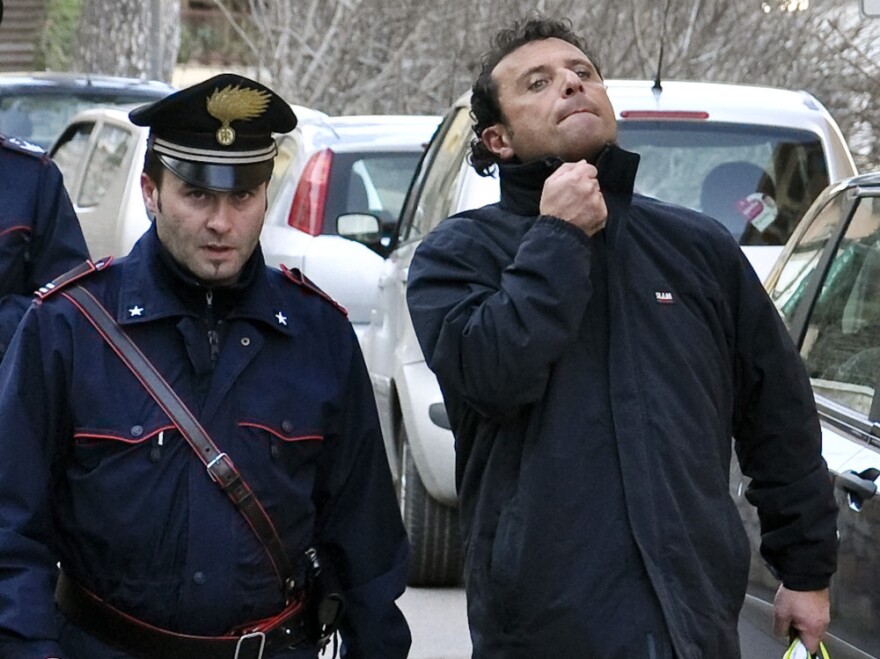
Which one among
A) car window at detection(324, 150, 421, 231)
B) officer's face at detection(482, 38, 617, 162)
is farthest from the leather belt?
car window at detection(324, 150, 421, 231)

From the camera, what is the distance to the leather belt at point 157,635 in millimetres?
3184

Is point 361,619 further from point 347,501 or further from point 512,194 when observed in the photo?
point 512,194

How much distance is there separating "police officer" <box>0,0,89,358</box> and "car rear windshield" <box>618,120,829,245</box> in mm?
2872

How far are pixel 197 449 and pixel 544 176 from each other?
77cm

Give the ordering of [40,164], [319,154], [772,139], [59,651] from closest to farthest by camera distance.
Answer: [59,651], [40,164], [772,139], [319,154]

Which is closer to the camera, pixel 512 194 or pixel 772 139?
pixel 512 194

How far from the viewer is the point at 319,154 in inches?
A: 406

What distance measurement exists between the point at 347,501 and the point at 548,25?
978 millimetres

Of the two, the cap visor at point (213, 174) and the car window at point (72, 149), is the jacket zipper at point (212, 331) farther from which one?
the car window at point (72, 149)

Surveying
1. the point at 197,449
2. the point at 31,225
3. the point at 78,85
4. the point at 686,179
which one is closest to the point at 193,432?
the point at 197,449

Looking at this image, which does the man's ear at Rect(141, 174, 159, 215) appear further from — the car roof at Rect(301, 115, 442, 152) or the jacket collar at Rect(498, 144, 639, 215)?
the car roof at Rect(301, 115, 442, 152)

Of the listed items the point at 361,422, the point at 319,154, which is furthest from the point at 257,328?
the point at 319,154

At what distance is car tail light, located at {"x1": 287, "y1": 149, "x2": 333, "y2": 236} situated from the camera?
1025 centimetres

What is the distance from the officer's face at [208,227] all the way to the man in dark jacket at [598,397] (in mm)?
310
